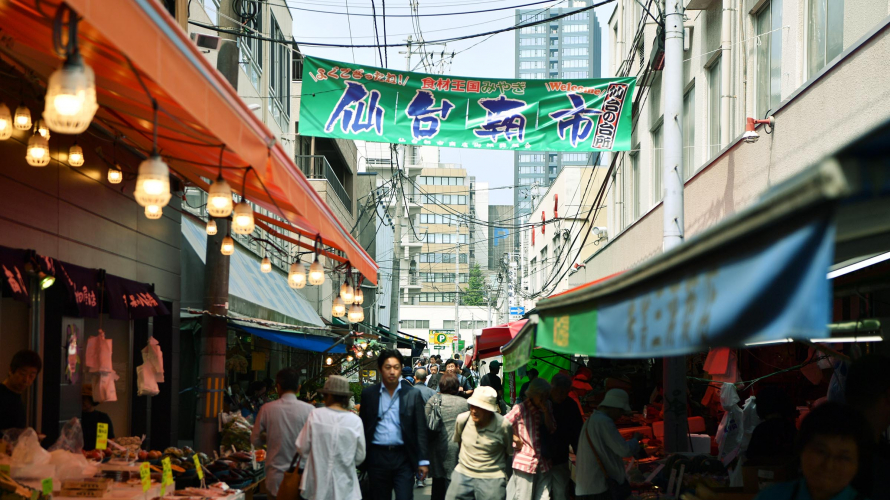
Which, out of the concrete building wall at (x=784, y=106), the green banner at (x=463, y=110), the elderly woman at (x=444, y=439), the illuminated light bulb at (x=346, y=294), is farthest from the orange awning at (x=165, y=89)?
the green banner at (x=463, y=110)

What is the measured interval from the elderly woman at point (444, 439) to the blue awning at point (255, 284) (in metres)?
4.80

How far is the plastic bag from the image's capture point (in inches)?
297

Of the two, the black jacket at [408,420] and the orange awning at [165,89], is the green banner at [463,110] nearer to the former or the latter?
the orange awning at [165,89]

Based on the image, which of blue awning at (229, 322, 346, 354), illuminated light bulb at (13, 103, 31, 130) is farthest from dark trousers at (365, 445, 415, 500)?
blue awning at (229, 322, 346, 354)

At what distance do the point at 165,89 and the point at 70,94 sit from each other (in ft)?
2.65

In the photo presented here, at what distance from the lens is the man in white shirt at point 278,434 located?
29.3 ft

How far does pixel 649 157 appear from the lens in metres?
18.0

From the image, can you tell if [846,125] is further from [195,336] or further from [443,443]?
[195,336]

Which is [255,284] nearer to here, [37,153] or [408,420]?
[408,420]

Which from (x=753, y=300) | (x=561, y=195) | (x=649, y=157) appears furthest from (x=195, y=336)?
(x=561, y=195)

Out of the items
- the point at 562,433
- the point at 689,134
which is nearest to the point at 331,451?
the point at 562,433

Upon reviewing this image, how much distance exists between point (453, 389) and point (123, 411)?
4886 millimetres

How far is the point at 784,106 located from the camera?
30.6ft

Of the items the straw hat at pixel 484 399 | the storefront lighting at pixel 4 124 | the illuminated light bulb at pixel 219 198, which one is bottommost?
the straw hat at pixel 484 399
